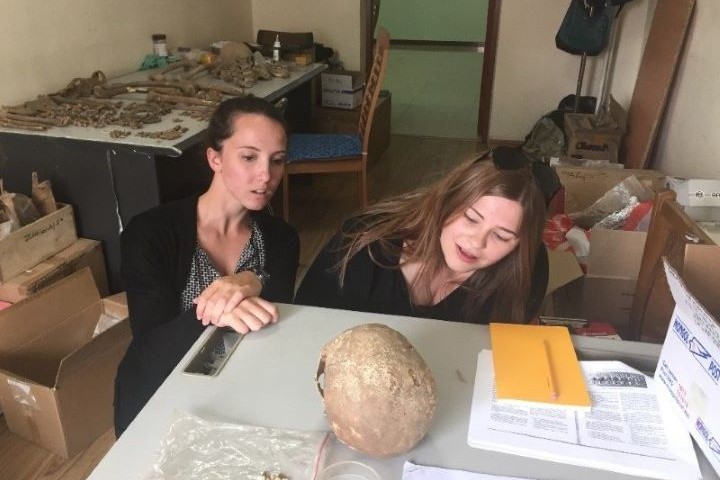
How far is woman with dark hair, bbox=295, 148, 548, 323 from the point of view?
112 centimetres

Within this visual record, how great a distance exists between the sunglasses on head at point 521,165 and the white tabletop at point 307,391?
33cm

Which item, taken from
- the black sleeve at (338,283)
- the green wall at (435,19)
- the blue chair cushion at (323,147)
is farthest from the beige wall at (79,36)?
the green wall at (435,19)

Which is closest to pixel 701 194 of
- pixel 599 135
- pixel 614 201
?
pixel 614 201

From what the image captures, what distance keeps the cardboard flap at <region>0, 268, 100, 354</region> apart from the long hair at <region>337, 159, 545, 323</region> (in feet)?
3.46

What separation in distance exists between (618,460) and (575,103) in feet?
12.2

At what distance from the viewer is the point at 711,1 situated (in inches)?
87.9

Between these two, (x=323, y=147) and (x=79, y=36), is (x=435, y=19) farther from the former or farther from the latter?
(x=79, y=36)

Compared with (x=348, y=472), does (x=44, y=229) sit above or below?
below

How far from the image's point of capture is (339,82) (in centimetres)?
396

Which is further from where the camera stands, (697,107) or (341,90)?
(341,90)

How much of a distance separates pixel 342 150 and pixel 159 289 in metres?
1.84

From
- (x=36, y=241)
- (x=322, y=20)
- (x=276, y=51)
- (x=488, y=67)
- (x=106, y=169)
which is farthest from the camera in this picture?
(x=488, y=67)

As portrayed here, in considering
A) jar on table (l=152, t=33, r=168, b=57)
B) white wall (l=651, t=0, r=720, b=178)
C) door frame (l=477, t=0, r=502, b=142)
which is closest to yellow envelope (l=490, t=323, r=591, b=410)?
white wall (l=651, t=0, r=720, b=178)

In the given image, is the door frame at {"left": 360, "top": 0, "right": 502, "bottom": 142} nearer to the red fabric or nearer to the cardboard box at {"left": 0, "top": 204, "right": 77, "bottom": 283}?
the red fabric
